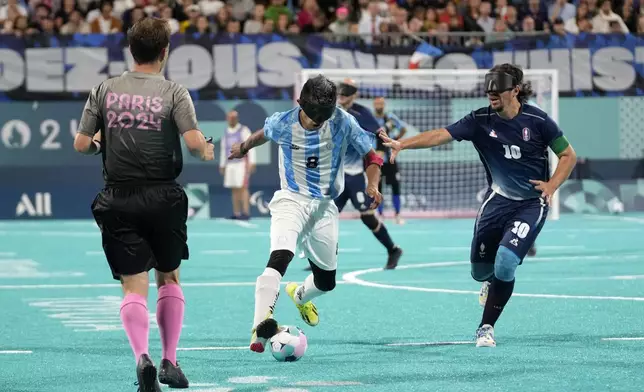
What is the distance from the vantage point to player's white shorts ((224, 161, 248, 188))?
80.8 ft

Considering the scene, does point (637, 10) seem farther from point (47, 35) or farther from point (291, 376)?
point (291, 376)

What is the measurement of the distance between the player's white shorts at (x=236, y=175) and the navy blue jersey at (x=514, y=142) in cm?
1480

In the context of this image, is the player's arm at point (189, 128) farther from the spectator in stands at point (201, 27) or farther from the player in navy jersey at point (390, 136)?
the spectator in stands at point (201, 27)

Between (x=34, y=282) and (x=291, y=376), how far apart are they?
7.39 metres

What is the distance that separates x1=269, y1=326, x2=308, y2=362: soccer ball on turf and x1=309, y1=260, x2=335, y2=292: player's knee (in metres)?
1.08

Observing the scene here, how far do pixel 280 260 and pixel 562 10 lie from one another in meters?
18.7

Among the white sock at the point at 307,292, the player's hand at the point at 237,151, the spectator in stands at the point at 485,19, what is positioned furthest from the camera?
the spectator in stands at the point at 485,19

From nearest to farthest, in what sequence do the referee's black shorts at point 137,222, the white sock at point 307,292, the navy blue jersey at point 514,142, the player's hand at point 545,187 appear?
1. the referee's black shorts at point 137,222
2. the player's hand at point 545,187
3. the navy blue jersey at point 514,142
4. the white sock at point 307,292

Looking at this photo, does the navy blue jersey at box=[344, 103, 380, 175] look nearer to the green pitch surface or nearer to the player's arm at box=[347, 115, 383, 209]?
the green pitch surface

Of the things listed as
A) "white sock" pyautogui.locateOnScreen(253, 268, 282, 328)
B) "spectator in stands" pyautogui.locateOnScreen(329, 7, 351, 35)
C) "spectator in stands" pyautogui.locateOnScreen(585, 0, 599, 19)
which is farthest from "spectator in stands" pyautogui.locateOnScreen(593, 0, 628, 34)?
"white sock" pyautogui.locateOnScreen(253, 268, 282, 328)

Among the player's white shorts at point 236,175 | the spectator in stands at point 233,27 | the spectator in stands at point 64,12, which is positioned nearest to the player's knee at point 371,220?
the player's white shorts at point 236,175

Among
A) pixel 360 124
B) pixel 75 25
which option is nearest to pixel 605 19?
pixel 75 25

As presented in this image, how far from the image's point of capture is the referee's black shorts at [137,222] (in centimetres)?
720

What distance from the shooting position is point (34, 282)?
14688mm
